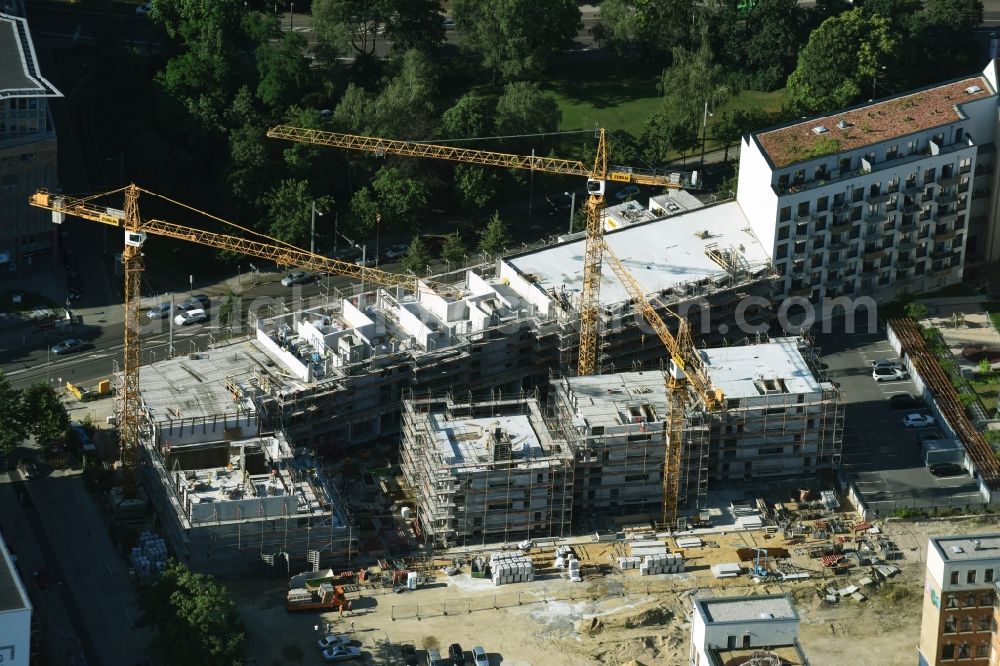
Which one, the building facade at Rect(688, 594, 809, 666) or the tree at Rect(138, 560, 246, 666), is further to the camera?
the tree at Rect(138, 560, 246, 666)

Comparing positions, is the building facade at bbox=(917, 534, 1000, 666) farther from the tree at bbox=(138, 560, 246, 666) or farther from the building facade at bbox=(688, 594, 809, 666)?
the tree at bbox=(138, 560, 246, 666)

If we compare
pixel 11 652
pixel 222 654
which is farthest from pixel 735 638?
pixel 11 652

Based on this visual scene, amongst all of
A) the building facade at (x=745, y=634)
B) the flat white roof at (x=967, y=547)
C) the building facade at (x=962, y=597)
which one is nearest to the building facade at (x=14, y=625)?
the building facade at (x=745, y=634)

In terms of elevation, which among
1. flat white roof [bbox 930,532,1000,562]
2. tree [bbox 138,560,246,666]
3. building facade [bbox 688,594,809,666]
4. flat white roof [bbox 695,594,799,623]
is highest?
flat white roof [bbox 930,532,1000,562]

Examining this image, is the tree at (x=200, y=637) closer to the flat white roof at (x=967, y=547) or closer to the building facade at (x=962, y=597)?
the building facade at (x=962, y=597)

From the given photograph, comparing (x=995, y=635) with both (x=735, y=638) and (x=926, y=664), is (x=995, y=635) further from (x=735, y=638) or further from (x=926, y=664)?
(x=735, y=638)

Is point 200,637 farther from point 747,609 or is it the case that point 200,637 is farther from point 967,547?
point 967,547

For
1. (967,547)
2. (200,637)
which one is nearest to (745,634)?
(967,547)

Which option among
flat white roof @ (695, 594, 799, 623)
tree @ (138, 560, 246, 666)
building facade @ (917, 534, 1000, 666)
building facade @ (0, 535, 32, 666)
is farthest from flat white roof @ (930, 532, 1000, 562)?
building facade @ (0, 535, 32, 666)

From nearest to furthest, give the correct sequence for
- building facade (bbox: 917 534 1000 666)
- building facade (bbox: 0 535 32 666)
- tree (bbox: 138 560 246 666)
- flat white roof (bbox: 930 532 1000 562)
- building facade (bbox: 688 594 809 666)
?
building facade (bbox: 688 594 809 666) → flat white roof (bbox: 930 532 1000 562) → building facade (bbox: 917 534 1000 666) → building facade (bbox: 0 535 32 666) → tree (bbox: 138 560 246 666)
